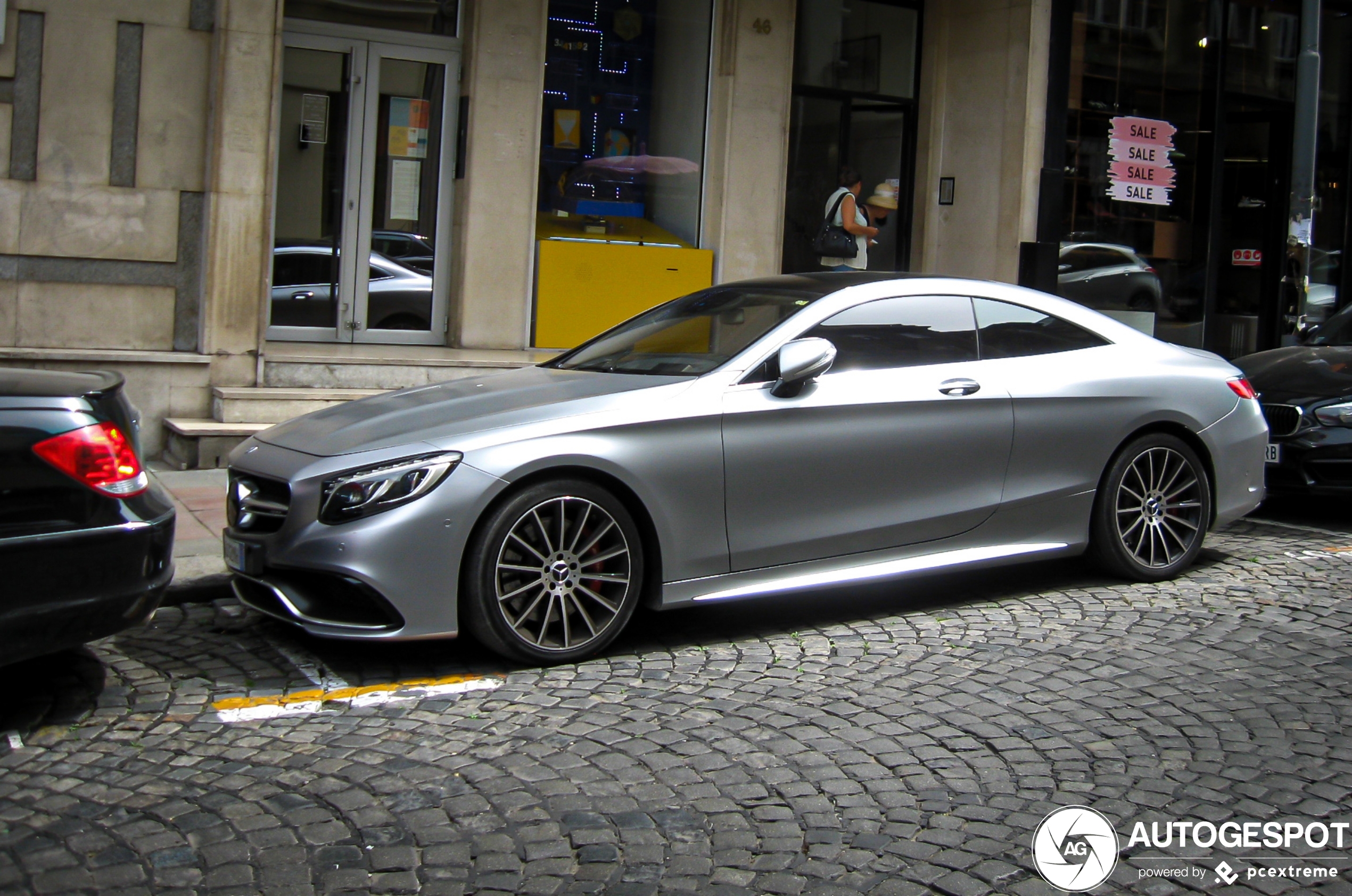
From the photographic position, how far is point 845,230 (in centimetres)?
1316

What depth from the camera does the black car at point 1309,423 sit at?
8633mm

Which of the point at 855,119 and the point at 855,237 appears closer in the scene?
the point at 855,237

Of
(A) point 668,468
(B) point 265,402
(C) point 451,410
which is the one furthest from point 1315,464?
(B) point 265,402

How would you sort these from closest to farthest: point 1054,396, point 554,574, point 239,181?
point 554,574 → point 1054,396 → point 239,181

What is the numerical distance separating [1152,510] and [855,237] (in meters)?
6.74

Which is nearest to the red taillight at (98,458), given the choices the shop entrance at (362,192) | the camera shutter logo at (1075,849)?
the camera shutter logo at (1075,849)

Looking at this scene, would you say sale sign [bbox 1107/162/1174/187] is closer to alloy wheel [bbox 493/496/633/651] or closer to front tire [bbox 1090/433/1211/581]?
front tire [bbox 1090/433/1211/581]

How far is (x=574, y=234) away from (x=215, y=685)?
8456 millimetres

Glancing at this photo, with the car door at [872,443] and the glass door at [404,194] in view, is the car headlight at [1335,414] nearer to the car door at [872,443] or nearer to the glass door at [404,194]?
the car door at [872,443]

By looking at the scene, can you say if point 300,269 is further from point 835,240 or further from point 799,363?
point 799,363

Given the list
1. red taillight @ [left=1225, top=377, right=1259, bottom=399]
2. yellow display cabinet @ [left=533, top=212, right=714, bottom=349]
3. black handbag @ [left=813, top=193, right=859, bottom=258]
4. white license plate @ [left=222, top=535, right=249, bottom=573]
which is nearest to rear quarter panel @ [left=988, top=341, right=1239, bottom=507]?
red taillight @ [left=1225, top=377, right=1259, bottom=399]

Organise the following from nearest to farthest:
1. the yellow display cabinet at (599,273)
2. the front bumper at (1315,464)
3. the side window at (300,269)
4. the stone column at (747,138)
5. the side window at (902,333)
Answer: the side window at (902,333) → the front bumper at (1315,464) → the side window at (300,269) → the yellow display cabinet at (599,273) → the stone column at (747,138)

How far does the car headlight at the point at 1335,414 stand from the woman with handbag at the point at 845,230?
200 inches

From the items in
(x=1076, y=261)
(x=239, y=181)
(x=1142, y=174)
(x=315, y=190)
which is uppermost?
(x=1142, y=174)
